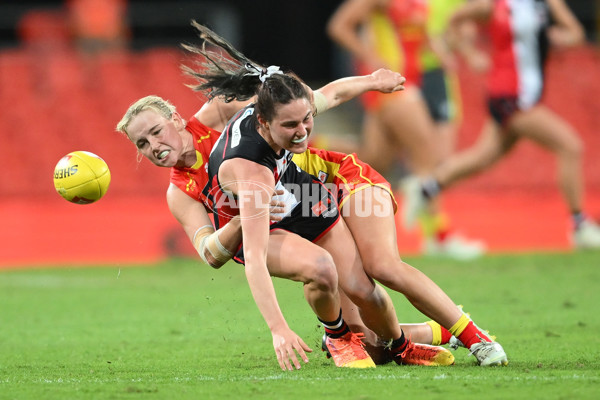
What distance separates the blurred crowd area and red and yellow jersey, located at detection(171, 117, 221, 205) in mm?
10651

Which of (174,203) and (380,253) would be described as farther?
(174,203)

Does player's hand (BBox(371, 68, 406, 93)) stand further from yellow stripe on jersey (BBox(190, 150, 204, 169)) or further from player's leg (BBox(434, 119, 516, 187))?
player's leg (BBox(434, 119, 516, 187))

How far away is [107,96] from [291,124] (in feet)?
40.9

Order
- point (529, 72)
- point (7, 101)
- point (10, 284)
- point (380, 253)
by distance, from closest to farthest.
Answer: point (380, 253) < point (10, 284) < point (529, 72) < point (7, 101)

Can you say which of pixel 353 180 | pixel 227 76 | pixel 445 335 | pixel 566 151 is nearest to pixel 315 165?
pixel 353 180

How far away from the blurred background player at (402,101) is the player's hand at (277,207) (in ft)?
16.0

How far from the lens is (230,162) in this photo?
470cm

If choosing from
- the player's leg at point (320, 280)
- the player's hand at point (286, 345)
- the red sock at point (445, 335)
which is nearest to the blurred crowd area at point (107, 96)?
the red sock at point (445, 335)

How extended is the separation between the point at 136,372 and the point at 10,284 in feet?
15.9

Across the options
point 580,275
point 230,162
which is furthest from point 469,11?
point 230,162

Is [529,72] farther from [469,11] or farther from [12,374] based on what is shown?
[12,374]

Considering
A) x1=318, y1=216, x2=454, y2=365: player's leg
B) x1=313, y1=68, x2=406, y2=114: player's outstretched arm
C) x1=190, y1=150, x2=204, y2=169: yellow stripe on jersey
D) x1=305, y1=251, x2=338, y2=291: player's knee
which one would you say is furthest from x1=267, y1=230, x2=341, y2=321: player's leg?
x1=313, y1=68, x2=406, y2=114: player's outstretched arm

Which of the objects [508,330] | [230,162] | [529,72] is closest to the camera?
[230,162]

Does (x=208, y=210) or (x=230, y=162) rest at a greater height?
(x=230, y=162)
